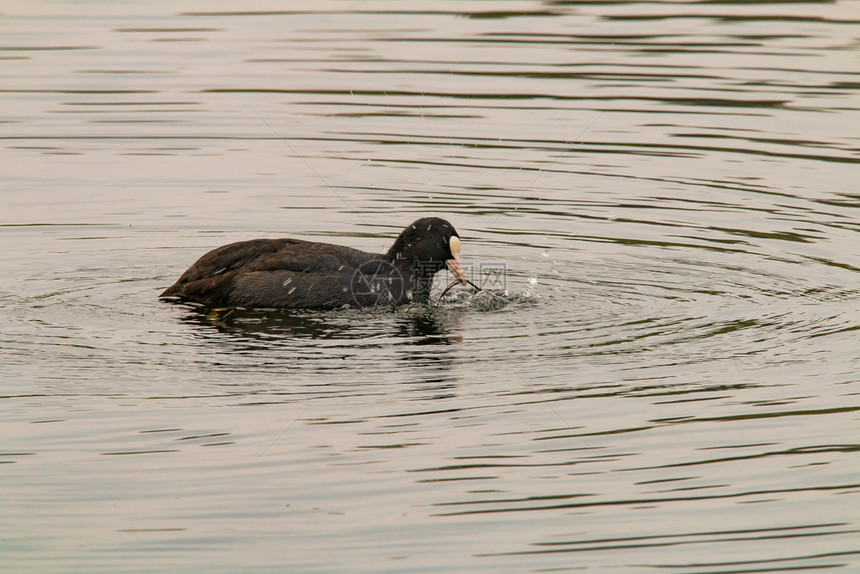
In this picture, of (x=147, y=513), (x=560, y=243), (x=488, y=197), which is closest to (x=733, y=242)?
(x=560, y=243)

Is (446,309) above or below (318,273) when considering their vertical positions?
below

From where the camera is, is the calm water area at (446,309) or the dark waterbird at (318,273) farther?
the dark waterbird at (318,273)

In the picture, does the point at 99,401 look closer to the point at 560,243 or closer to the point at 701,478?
the point at 701,478

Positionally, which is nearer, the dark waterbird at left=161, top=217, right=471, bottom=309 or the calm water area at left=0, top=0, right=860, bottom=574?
the calm water area at left=0, top=0, right=860, bottom=574

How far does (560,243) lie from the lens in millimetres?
13102

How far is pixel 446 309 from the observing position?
A: 11266 millimetres

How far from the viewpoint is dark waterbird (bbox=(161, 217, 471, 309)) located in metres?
11.0

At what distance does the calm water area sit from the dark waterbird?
0.23m

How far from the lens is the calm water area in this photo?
6863mm

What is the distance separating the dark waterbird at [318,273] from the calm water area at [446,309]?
0.23m

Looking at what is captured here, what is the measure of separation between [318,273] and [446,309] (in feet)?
3.53

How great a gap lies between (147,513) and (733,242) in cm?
769

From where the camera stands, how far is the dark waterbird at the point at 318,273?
36.2 feet

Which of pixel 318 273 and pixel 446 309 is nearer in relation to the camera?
pixel 318 273
